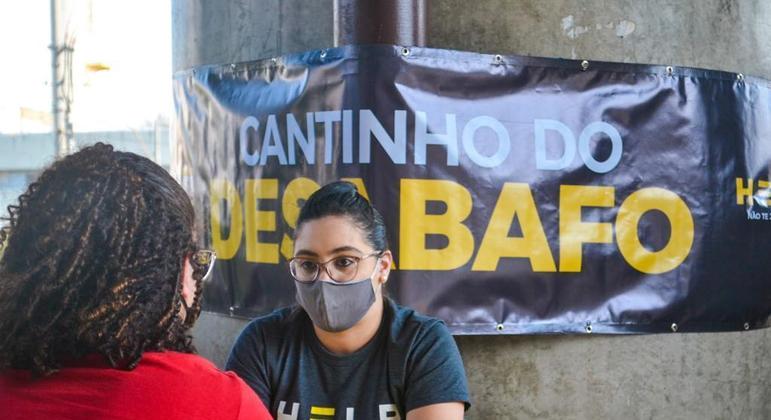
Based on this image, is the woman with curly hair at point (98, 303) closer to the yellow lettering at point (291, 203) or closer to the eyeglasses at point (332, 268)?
the eyeglasses at point (332, 268)

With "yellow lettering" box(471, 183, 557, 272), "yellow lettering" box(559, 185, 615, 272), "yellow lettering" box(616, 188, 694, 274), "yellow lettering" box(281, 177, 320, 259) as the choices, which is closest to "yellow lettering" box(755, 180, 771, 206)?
"yellow lettering" box(616, 188, 694, 274)

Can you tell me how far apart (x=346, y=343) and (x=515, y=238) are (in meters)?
0.96

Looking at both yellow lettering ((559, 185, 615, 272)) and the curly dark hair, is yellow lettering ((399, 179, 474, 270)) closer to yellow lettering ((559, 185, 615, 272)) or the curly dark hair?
yellow lettering ((559, 185, 615, 272))

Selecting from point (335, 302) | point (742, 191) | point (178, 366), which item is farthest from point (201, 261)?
point (742, 191)

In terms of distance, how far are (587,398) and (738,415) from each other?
702mm

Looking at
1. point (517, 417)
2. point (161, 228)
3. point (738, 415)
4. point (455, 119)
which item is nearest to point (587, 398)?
point (517, 417)

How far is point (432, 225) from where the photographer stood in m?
3.13

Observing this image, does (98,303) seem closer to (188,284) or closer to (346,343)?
(188,284)

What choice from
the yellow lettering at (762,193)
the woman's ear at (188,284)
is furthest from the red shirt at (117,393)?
the yellow lettering at (762,193)

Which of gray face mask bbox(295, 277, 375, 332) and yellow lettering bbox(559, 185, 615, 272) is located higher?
yellow lettering bbox(559, 185, 615, 272)

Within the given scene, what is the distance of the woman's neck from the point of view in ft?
8.26

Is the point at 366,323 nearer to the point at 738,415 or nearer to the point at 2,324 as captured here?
the point at 2,324

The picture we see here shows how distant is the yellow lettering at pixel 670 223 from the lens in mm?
3316

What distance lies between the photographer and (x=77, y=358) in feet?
4.49
